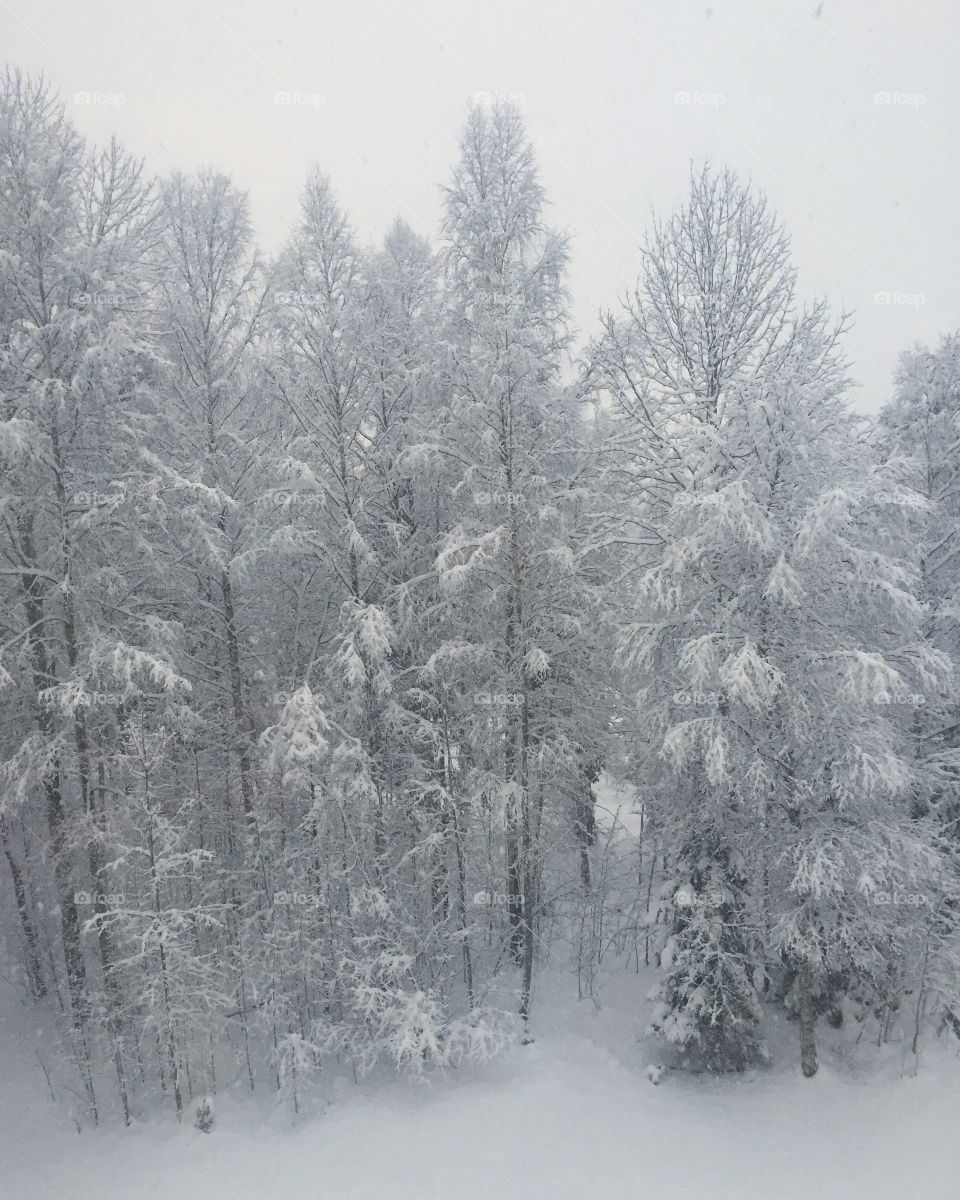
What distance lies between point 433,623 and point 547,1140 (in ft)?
25.8

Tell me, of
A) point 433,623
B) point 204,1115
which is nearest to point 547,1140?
point 204,1115

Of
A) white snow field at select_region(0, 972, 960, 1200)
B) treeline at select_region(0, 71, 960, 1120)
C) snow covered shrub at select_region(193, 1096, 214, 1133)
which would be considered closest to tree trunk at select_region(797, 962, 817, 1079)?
treeline at select_region(0, 71, 960, 1120)

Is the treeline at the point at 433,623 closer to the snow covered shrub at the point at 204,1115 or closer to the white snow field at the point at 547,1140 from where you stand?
the snow covered shrub at the point at 204,1115

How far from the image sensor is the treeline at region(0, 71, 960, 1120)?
967 centimetres

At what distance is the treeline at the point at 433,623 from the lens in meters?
9.67

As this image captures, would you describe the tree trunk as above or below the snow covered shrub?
above

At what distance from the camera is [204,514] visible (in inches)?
469

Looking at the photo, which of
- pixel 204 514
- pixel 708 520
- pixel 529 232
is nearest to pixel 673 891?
pixel 708 520

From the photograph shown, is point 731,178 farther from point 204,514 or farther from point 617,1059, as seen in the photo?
point 617,1059

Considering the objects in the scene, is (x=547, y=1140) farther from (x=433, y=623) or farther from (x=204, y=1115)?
(x=433, y=623)

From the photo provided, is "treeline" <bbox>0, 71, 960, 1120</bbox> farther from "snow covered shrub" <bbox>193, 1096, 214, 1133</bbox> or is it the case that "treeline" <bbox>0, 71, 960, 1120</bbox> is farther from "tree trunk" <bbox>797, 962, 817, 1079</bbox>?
"snow covered shrub" <bbox>193, 1096, 214, 1133</bbox>

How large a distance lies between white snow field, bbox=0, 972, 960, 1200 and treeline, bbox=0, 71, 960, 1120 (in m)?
0.61

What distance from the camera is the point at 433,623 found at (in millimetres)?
12938

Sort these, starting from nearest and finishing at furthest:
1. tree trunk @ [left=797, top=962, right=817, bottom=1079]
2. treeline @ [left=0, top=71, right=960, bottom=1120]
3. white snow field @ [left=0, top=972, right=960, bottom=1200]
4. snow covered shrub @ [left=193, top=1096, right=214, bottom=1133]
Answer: white snow field @ [left=0, top=972, right=960, bottom=1200] → treeline @ [left=0, top=71, right=960, bottom=1120] → snow covered shrub @ [left=193, top=1096, right=214, bottom=1133] → tree trunk @ [left=797, top=962, right=817, bottom=1079]
